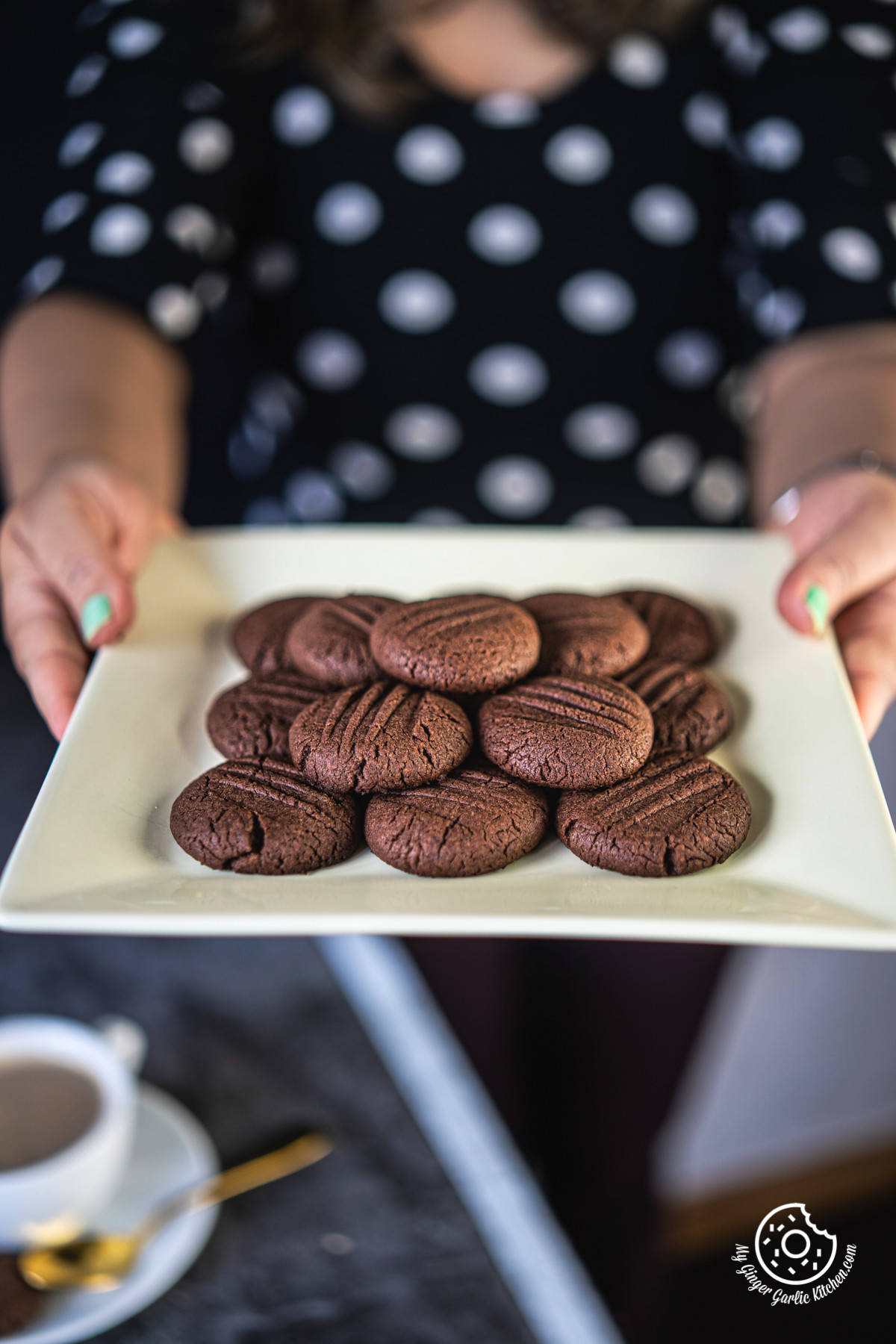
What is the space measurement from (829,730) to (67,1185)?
697 millimetres

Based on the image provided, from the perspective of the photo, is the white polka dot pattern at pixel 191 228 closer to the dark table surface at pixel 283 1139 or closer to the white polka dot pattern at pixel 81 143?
the white polka dot pattern at pixel 81 143

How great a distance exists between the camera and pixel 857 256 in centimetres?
130

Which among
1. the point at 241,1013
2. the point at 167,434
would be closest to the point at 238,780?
the point at 241,1013

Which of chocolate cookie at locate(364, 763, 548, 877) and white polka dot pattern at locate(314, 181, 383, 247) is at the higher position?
white polka dot pattern at locate(314, 181, 383, 247)

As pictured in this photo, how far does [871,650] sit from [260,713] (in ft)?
1.89

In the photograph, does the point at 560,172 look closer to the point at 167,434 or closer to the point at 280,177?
the point at 280,177

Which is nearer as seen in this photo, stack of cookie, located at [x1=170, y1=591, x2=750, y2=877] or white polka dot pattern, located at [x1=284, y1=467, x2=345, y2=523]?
stack of cookie, located at [x1=170, y1=591, x2=750, y2=877]

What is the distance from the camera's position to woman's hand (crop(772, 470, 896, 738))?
3.14 ft

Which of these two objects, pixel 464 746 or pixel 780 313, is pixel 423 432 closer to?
pixel 780 313

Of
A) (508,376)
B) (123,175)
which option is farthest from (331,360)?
(123,175)

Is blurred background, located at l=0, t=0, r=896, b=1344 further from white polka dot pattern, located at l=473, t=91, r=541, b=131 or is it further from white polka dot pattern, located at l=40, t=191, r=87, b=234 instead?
white polka dot pattern, located at l=473, t=91, r=541, b=131

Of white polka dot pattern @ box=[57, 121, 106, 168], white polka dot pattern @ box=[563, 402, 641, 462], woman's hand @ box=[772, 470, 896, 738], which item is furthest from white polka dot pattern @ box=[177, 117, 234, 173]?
woman's hand @ box=[772, 470, 896, 738]

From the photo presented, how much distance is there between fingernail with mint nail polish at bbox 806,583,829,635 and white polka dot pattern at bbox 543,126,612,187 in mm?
818

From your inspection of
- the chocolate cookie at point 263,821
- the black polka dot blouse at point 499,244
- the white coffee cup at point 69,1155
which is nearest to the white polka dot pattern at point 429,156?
the black polka dot blouse at point 499,244
